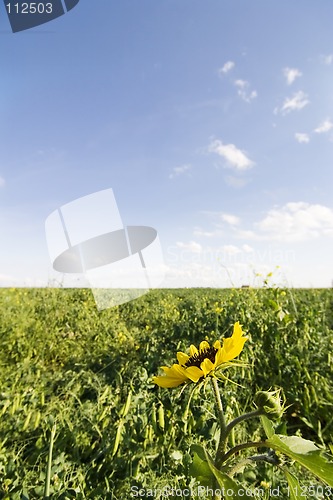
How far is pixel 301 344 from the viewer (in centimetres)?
244

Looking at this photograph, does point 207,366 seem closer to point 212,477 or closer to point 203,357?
point 203,357

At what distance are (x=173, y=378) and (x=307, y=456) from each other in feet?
0.85

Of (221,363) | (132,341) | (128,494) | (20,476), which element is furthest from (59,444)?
(132,341)

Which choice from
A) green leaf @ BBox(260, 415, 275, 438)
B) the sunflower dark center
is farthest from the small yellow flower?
green leaf @ BBox(260, 415, 275, 438)

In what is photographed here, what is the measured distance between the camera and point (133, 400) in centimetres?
162

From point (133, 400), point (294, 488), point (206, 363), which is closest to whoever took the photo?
point (294, 488)

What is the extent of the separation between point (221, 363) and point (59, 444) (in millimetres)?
1234

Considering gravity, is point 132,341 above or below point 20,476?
above

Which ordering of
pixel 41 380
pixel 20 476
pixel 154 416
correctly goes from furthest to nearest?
pixel 41 380
pixel 154 416
pixel 20 476

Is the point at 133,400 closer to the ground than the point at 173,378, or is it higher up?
closer to the ground

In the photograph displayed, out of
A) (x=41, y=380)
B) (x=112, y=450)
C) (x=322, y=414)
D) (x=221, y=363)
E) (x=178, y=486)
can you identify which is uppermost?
(x=221, y=363)

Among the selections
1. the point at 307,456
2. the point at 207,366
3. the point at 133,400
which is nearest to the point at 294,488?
the point at 307,456

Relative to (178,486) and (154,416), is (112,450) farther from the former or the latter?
(178,486)

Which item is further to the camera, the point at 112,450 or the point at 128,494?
the point at 112,450
